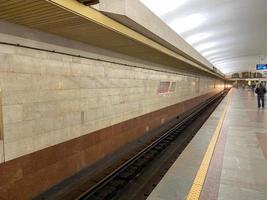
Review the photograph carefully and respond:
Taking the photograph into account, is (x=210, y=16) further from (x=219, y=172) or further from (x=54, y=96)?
(x=54, y=96)

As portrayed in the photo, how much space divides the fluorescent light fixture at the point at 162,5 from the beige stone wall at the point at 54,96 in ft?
6.05

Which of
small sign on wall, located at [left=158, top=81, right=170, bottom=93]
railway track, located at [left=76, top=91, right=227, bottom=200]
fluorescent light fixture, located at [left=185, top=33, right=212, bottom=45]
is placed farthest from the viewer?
fluorescent light fixture, located at [left=185, top=33, right=212, bottom=45]

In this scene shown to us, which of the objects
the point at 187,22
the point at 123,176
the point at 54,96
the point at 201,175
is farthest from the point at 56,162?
the point at 187,22

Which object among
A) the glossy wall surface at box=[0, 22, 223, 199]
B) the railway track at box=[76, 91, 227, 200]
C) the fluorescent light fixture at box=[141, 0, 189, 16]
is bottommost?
the railway track at box=[76, 91, 227, 200]

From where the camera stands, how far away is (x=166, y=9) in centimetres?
727

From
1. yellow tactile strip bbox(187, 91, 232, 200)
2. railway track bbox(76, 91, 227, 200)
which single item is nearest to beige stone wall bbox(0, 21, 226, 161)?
railway track bbox(76, 91, 227, 200)

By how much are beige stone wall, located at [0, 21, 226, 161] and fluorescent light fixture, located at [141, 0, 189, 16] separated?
6.05 feet

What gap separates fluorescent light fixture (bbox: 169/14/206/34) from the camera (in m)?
8.51

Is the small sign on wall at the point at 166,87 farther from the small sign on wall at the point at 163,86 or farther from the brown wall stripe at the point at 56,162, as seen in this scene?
the brown wall stripe at the point at 56,162

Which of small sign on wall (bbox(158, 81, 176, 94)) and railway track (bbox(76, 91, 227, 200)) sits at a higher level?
small sign on wall (bbox(158, 81, 176, 94))

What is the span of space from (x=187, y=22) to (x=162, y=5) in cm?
234

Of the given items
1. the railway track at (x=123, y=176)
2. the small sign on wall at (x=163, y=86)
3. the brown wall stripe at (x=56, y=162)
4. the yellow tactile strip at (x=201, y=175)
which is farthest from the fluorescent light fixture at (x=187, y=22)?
the yellow tactile strip at (x=201, y=175)

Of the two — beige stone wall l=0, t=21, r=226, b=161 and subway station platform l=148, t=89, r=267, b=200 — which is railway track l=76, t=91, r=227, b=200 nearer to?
subway station platform l=148, t=89, r=267, b=200

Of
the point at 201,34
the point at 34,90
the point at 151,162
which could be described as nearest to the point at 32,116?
the point at 34,90
